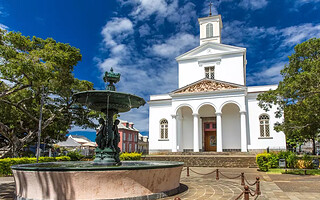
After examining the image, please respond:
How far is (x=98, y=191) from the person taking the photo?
6070 millimetres

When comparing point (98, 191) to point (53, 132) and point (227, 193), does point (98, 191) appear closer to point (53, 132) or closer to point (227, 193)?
point (227, 193)

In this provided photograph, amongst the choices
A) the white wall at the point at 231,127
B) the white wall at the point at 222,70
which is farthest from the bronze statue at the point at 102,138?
the white wall at the point at 222,70

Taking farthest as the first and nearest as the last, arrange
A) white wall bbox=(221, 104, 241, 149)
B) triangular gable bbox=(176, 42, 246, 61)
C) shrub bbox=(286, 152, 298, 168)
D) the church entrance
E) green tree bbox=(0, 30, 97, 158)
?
triangular gable bbox=(176, 42, 246, 61) < the church entrance < white wall bbox=(221, 104, 241, 149) < shrub bbox=(286, 152, 298, 168) < green tree bbox=(0, 30, 97, 158)

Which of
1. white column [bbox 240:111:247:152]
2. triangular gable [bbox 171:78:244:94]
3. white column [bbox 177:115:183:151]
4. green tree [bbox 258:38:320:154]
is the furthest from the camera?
white column [bbox 177:115:183:151]

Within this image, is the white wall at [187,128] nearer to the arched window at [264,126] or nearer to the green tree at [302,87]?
the arched window at [264,126]

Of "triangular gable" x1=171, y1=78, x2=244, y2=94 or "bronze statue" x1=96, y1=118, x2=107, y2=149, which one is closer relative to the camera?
"bronze statue" x1=96, y1=118, x2=107, y2=149

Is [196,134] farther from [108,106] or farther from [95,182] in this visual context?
[95,182]

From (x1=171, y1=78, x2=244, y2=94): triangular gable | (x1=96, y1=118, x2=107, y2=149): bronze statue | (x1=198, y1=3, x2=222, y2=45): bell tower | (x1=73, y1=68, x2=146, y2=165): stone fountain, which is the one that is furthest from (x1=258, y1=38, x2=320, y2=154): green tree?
(x1=198, y1=3, x2=222, y2=45): bell tower

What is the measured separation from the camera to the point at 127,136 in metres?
52.8

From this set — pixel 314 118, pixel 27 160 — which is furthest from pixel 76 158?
pixel 314 118

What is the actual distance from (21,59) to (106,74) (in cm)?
623

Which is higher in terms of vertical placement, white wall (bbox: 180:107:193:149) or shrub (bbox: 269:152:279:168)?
white wall (bbox: 180:107:193:149)

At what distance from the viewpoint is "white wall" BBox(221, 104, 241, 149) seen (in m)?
26.6

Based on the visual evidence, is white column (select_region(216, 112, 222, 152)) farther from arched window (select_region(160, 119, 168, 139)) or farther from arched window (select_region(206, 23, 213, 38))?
arched window (select_region(206, 23, 213, 38))
